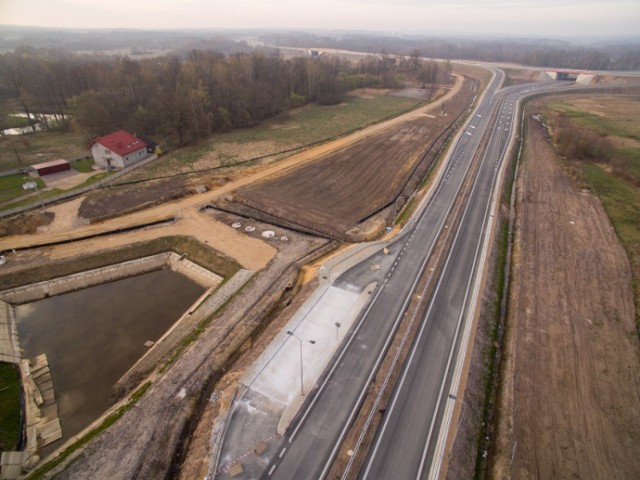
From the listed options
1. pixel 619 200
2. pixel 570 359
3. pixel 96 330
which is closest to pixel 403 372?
pixel 570 359

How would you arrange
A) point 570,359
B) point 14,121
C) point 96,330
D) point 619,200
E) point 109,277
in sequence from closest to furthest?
point 570,359 → point 96,330 → point 109,277 → point 619,200 → point 14,121

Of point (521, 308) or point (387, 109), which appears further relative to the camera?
point (387, 109)

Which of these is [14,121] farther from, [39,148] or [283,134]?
[283,134]

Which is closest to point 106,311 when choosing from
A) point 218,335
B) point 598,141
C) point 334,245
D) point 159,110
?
point 218,335

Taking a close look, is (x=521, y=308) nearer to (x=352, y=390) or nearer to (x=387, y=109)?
(x=352, y=390)

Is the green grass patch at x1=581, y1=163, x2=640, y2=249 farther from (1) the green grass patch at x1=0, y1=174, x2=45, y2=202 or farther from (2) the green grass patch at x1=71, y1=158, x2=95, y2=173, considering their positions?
(1) the green grass patch at x1=0, y1=174, x2=45, y2=202

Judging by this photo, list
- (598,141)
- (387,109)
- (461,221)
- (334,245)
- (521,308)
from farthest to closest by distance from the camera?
(387,109)
(598,141)
(461,221)
(334,245)
(521,308)

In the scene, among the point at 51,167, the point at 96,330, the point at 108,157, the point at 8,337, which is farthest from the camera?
the point at 108,157

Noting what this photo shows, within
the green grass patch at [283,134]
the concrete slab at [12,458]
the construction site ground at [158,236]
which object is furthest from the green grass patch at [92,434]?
the green grass patch at [283,134]
